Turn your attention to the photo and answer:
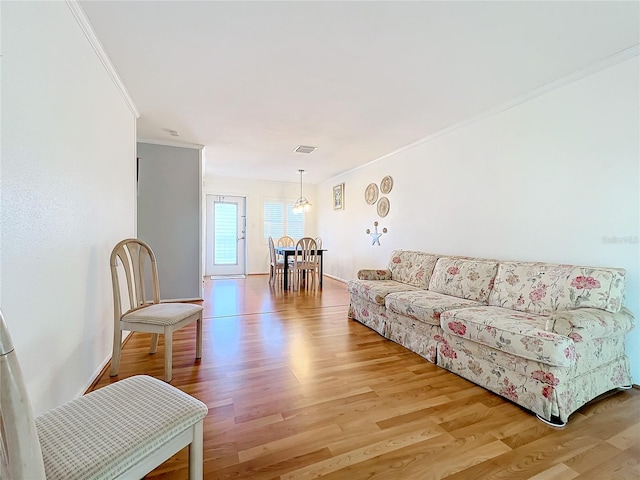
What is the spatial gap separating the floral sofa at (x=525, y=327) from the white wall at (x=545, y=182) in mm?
285

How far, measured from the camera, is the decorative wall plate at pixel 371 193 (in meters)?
5.12

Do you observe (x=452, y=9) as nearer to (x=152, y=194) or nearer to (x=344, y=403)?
(x=344, y=403)

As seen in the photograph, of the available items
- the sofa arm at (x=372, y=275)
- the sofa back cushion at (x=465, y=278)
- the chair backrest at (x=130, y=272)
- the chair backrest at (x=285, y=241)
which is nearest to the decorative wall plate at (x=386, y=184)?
the sofa arm at (x=372, y=275)

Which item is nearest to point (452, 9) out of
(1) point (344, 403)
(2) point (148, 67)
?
(2) point (148, 67)

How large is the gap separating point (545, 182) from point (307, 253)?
3870 millimetres

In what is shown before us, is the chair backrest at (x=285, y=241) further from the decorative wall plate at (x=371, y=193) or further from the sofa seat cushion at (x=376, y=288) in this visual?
the sofa seat cushion at (x=376, y=288)

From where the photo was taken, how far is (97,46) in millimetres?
2004

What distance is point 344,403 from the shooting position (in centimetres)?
183

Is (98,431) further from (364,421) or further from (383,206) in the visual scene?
(383,206)

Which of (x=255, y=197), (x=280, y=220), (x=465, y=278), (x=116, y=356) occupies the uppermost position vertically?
(x=255, y=197)

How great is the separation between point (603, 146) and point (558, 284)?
3.68ft

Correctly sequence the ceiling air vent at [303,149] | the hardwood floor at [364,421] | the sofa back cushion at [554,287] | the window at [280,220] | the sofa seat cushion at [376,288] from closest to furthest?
the hardwood floor at [364,421] < the sofa back cushion at [554,287] < the sofa seat cushion at [376,288] < the ceiling air vent at [303,149] < the window at [280,220]

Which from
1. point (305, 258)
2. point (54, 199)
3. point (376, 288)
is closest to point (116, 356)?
point (54, 199)

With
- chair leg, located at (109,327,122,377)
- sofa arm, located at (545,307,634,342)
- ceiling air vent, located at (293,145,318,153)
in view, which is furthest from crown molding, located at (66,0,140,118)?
sofa arm, located at (545,307,634,342)
